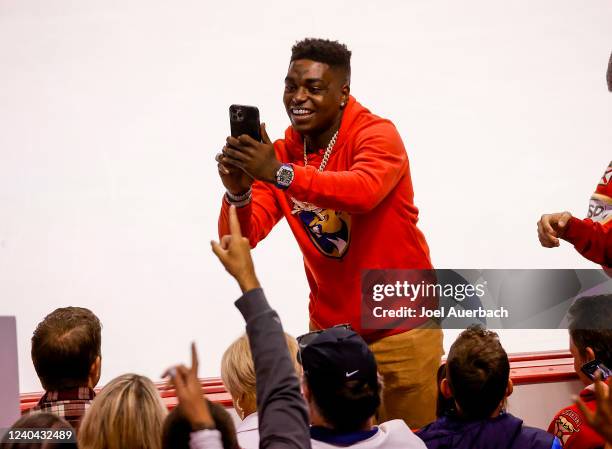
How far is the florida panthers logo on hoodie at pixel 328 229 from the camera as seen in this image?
7.23ft

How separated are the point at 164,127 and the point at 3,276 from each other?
0.72m

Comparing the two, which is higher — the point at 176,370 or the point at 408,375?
the point at 176,370

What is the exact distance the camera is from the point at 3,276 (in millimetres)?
2881

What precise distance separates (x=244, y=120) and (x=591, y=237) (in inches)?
32.1

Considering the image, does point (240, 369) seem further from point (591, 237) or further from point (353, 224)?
point (591, 237)

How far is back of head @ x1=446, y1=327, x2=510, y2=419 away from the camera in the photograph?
1.90m

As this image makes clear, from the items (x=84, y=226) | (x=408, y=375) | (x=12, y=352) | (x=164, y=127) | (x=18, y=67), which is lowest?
(x=408, y=375)

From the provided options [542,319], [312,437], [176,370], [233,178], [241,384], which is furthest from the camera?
[542,319]

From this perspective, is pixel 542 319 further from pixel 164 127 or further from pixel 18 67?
pixel 18 67

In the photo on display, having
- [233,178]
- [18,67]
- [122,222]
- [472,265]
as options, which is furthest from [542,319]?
[18,67]

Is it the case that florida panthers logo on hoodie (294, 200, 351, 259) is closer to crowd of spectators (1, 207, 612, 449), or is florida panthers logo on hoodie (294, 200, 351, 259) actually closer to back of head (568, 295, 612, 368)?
crowd of spectators (1, 207, 612, 449)

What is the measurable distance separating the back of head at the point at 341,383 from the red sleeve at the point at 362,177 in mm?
540

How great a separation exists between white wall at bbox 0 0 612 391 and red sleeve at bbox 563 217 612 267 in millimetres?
982

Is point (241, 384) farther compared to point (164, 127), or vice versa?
point (164, 127)
